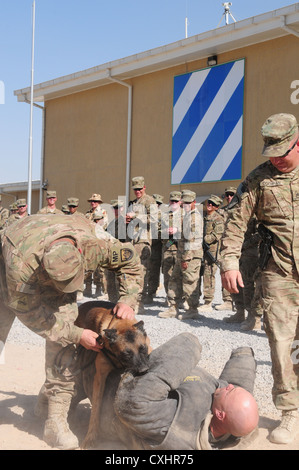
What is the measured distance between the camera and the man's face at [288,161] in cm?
386

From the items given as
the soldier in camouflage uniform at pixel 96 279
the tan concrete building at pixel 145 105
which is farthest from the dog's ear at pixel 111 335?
the tan concrete building at pixel 145 105

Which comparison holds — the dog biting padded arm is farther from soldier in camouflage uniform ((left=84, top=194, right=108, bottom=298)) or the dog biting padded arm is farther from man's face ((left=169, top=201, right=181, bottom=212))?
soldier in camouflage uniform ((left=84, top=194, right=108, bottom=298))

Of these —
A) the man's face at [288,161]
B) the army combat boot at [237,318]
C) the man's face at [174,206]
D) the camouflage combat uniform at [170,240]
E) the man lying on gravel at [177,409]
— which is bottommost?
the army combat boot at [237,318]

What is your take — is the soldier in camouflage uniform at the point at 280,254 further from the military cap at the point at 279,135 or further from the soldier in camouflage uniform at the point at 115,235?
the soldier in camouflage uniform at the point at 115,235

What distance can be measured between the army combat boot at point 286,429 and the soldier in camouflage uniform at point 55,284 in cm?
134

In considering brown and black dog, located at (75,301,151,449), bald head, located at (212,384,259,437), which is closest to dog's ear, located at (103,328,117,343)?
brown and black dog, located at (75,301,151,449)

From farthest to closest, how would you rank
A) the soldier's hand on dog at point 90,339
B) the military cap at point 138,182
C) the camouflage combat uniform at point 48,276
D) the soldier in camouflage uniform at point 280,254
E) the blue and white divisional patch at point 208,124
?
the blue and white divisional patch at point 208,124
the military cap at point 138,182
the soldier in camouflage uniform at point 280,254
the soldier's hand on dog at point 90,339
the camouflage combat uniform at point 48,276

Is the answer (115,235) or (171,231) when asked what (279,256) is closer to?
(171,231)

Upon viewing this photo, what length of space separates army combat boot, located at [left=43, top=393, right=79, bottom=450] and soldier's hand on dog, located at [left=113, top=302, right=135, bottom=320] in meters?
0.73

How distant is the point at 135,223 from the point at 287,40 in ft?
24.2

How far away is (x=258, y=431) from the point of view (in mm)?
3691

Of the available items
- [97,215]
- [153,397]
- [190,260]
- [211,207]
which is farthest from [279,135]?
[97,215]

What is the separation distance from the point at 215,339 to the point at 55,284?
4.19 metres
